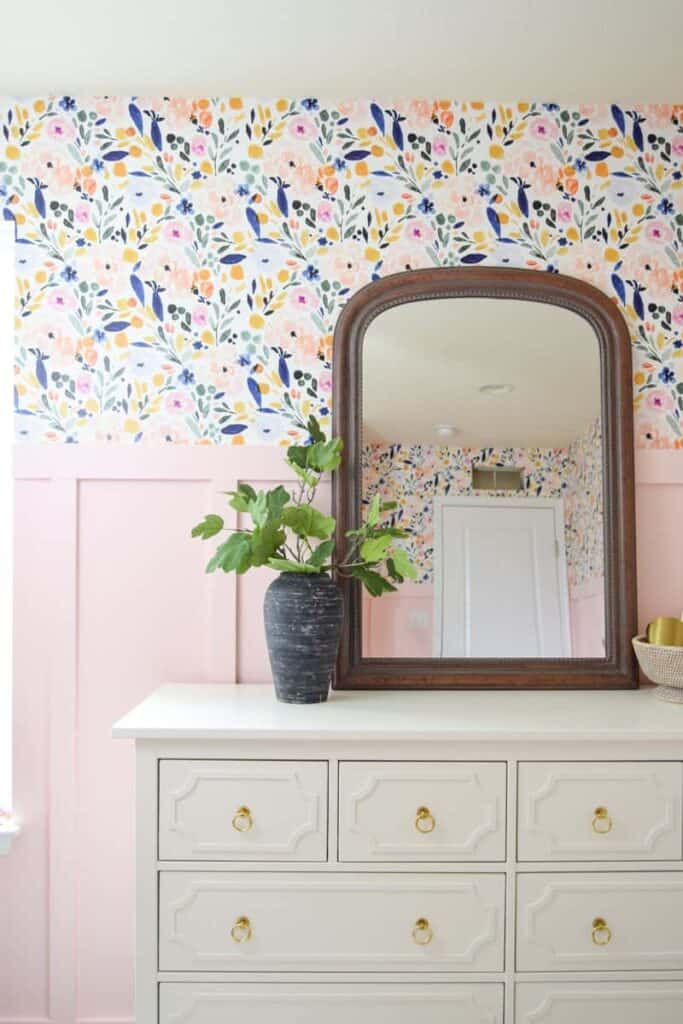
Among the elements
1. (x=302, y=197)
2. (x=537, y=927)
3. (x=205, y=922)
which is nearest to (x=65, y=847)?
(x=205, y=922)

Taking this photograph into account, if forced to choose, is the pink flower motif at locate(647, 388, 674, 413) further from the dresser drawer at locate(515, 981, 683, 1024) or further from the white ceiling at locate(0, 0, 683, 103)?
the dresser drawer at locate(515, 981, 683, 1024)

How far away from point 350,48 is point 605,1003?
225 cm

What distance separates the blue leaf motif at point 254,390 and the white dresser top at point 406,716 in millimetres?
761

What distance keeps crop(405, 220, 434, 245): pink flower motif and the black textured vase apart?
0.98 metres

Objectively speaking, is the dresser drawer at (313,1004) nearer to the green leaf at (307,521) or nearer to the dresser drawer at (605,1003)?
the dresser drawer at (605,1003)

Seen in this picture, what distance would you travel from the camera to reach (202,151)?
240 centimetres

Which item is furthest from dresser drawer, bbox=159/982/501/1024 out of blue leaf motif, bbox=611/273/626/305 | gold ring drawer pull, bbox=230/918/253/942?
blue leaf motif, bbox=611/273/626/305

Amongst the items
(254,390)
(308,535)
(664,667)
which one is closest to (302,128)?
(254,390)

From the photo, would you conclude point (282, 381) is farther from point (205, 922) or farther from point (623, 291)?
point (205, 922)

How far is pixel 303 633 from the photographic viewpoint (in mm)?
2043

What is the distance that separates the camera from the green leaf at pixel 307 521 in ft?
6.81

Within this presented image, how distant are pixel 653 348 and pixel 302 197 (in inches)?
41.0

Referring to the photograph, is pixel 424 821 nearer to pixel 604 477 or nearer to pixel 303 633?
pixel 303 633

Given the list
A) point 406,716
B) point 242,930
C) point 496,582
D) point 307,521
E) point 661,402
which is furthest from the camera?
point 661,402
